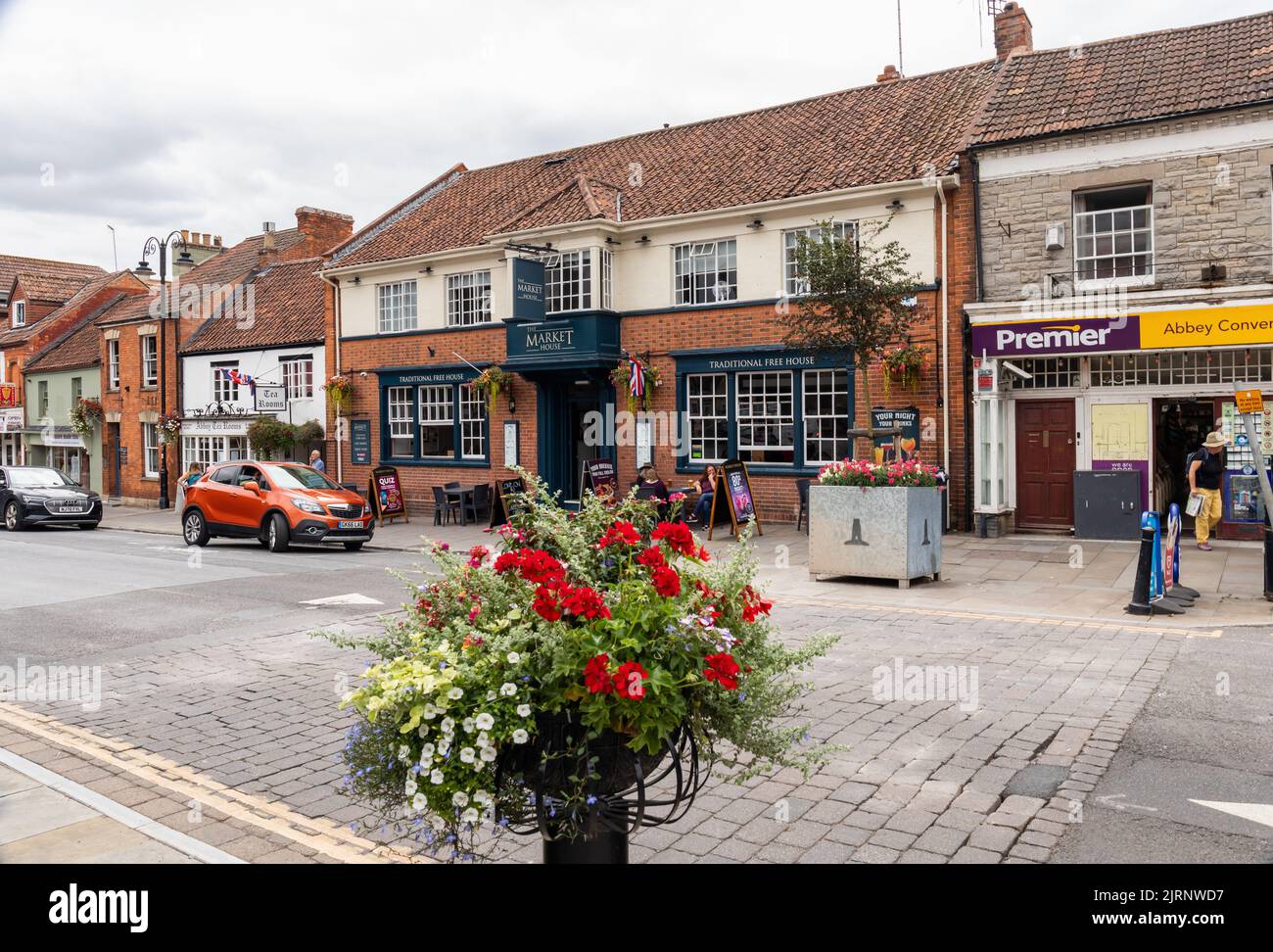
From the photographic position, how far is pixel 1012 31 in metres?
20.1

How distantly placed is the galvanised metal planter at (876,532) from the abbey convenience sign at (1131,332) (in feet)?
16.2

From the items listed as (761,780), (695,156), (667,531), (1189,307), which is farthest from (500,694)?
(695,156)

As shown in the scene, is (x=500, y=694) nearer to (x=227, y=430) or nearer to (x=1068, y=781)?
(x=1068, y=781)

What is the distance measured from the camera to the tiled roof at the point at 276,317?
29469 millimetres

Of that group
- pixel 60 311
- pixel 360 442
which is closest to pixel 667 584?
pixel 360 442

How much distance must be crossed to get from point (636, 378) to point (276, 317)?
1507 cm

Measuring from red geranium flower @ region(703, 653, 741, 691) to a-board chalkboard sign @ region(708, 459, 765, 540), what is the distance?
14795 mm

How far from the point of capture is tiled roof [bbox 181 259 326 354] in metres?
29.5

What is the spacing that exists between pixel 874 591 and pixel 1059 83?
10.9m

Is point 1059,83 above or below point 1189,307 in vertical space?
above

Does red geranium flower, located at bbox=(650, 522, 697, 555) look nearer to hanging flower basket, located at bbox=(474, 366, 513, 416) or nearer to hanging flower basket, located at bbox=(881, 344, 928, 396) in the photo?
hanging flower basket, located at bbox=(881, 344, 928, 396)

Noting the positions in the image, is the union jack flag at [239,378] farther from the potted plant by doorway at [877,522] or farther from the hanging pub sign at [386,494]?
the potted plant by doorway at [877,522]

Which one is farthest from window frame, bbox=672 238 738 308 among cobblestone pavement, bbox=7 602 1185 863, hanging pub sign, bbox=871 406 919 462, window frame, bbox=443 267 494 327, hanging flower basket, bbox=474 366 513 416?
cobblestone pavement, bbox=7 602 1185 863
